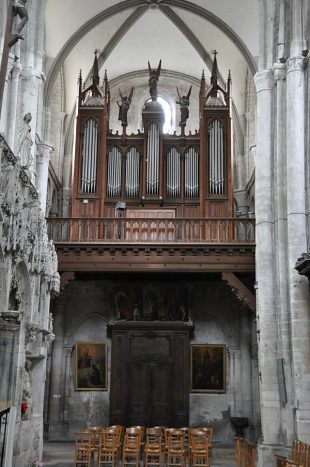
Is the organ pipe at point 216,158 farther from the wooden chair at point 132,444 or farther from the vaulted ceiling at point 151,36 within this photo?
the wooden chair at point 132,444

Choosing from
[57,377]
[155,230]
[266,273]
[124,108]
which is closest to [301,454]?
[266,273]

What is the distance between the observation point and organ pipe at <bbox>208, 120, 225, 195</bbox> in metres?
20.4

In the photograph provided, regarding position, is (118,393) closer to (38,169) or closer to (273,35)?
(38,169)

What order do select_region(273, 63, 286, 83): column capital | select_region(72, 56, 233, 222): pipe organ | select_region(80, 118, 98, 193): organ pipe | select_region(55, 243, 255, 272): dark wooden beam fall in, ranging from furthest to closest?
select_region(80, 118, 98, 193): organ pipe < select_region(72, 56, 233, 222): pipe organ < select_region(55, 243, 255, 272): dark wooden beam < select_region(273, 63, 286, 83): column capital

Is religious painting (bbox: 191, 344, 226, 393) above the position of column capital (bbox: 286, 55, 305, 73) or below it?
below

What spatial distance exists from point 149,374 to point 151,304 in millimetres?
2243

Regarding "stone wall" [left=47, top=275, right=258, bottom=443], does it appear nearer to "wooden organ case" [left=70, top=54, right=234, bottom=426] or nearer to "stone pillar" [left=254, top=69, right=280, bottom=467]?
"wooden organ case" [left=70, top=54, right=234, bottom=426]

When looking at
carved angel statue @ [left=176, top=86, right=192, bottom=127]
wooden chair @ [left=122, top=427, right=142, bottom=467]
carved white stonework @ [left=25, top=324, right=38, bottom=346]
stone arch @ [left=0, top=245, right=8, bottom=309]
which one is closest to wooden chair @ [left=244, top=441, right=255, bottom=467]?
wooden chair @ [left=122, top=427, right=142, bottom=467]

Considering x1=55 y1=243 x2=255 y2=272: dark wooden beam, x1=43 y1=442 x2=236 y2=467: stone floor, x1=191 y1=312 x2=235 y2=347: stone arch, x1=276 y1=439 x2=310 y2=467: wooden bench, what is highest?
x1=55 y1=243 x2=255 y2=272: dark wooden beam

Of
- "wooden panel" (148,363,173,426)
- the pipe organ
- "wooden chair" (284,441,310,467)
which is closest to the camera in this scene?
"wooden chair" (284,441,310,467)

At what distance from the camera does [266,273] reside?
15.0m

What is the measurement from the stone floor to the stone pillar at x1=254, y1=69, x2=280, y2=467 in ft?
5.91

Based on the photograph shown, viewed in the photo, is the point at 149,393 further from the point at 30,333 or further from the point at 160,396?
the point at 30,333

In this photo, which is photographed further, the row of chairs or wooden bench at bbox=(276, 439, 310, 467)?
the row of chairs
